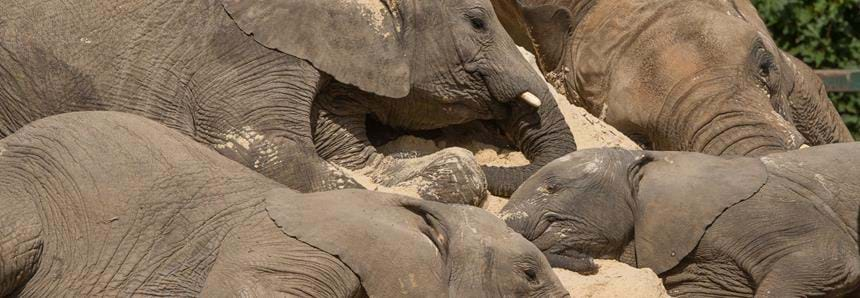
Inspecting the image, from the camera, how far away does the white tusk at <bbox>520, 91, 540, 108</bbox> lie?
765 cm

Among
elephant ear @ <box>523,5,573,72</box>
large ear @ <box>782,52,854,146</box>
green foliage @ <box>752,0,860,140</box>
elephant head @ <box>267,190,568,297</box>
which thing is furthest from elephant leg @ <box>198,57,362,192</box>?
green foliage @ <box>752,0,860,140</box>

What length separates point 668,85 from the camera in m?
8.57

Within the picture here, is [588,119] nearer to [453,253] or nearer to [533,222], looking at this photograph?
[533,222]

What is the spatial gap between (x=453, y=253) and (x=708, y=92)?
A: 3.15 m

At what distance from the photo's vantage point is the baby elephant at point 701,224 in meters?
6.69

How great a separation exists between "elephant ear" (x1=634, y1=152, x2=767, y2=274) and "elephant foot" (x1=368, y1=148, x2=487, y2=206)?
61 cm

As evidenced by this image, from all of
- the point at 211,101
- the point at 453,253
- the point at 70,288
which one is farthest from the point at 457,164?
the point at 70,288

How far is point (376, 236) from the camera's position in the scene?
5492 mm

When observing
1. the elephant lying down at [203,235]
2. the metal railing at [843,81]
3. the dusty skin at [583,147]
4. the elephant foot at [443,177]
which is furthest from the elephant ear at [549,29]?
the elephant lying down at [203,235]

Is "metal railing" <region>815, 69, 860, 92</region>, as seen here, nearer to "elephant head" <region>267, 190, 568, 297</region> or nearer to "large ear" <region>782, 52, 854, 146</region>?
"large ear" <region>782, 52, 854, 146</region>

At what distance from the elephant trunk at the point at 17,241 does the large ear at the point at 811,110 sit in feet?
15.0

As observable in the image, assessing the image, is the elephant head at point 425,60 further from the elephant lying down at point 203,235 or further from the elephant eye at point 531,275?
the elephant eye at point 531,275

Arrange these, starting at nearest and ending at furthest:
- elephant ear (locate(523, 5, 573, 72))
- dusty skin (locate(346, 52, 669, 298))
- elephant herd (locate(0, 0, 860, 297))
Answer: elephant herd (locate(0, 0, 860, 297)) < dusty skin (locate(346, 52, 669, 298)) < elephant ear (locate(523, 5, 573, 72))

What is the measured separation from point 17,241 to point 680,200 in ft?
8.16
